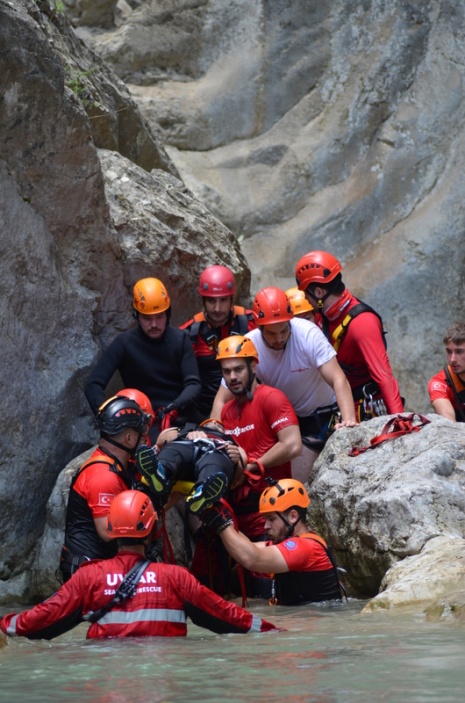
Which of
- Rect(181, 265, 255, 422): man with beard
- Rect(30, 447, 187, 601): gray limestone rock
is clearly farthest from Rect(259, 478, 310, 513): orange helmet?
Rect(181, 265, 255, 422): man with beard

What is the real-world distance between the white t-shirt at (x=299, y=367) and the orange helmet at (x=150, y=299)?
823 millimetres

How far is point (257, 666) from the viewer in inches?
197

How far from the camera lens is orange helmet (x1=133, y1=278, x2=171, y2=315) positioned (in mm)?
9211

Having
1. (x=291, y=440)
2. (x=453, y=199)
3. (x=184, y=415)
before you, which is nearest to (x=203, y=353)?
(x=184, y=415)

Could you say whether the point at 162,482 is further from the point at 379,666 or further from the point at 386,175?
the point at 386,175

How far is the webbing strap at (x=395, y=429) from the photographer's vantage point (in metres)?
8.33

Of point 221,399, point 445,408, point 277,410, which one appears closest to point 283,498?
point 277,410

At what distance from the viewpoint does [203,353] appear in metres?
9.52

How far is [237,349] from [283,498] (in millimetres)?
1558

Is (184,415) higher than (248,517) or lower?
higher

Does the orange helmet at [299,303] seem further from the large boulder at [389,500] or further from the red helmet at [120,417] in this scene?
the red helmet at [120,417]

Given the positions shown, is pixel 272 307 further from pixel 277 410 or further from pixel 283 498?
pixel 283 498

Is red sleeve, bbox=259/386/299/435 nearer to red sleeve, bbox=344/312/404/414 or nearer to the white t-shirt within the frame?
the white t-shirt

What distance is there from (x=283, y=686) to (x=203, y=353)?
526cm
